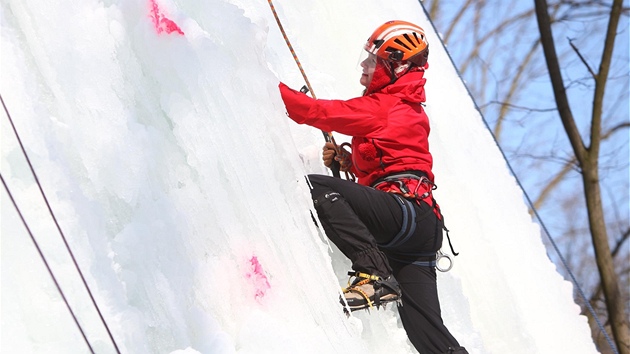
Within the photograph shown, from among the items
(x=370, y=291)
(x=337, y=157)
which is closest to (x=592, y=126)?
(x=337, y=157)

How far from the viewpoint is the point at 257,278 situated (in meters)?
2.89

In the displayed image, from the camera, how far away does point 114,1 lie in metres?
Answer: 2.82

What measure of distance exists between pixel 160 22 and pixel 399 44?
0.98 metres

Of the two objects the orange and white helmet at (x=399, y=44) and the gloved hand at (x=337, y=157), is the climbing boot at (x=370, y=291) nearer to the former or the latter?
the gloved hand at (x=337, y=157)

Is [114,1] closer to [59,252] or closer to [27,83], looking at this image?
[27,83]

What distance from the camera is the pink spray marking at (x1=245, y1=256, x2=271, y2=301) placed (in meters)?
2.87

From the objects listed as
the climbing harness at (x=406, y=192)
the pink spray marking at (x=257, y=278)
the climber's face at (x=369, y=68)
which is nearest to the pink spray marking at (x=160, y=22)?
the pink spray marking at (x=257, y=278)

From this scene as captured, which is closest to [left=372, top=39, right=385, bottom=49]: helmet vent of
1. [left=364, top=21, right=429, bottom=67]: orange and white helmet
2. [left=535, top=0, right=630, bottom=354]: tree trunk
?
[left=364, top=21, right=429, bottom=67]: orange and white helmet

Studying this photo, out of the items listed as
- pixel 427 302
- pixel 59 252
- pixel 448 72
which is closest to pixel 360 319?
pixel 427 302

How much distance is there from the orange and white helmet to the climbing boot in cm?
80

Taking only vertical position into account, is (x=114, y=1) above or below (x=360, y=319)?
above

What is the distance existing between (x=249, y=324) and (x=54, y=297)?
1.93 ft

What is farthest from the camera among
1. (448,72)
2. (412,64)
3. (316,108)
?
(448,72)

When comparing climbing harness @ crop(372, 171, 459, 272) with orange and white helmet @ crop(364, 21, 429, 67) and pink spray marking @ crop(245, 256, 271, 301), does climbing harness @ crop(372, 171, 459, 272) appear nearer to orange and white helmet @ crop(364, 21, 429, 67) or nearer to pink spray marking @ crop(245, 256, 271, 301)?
orange and white helmet @ crop(364, 21, 429, 67)
